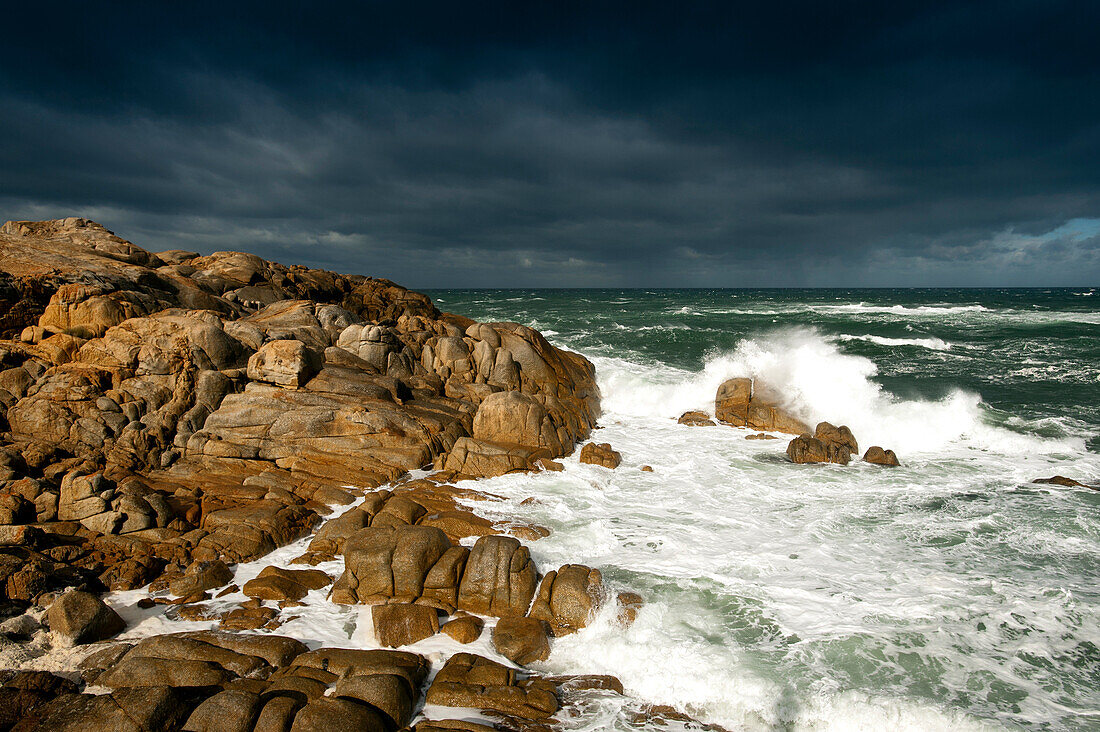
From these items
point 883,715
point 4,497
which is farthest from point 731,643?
point 4,497

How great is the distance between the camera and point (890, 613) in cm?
929

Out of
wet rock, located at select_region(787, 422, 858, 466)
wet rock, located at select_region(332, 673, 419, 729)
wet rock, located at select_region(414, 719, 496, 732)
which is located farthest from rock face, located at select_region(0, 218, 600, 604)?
wet rock, located at select_region(787, 422, 858, 466)

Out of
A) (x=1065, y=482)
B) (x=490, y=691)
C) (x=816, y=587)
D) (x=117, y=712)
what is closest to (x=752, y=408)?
(x=1065, y=482)

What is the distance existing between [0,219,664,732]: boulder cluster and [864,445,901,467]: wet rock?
8220 millimetres

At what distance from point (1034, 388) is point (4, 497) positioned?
35.9m

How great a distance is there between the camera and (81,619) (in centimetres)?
776

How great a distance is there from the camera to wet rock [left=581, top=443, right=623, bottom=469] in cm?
→ 1648

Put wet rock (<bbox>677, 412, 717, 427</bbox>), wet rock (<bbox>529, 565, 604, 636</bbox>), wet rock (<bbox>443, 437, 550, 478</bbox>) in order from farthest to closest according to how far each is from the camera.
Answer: wet rock (<bbox>677, 412, 717, 427</bbox>)
wet rock (<bbox>443, 437, 550, 478</bbox>)
wet rock (<bbox>529, 565, 604, 636</bbox>)

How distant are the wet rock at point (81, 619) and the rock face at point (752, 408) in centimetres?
1913

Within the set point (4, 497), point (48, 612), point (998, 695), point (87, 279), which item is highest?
point (87, 279)

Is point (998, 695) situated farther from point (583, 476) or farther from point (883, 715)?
point (583, 476)

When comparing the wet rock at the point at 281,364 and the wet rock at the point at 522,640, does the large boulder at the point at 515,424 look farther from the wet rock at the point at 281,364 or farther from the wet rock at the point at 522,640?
the wet rock at the point at 522,640

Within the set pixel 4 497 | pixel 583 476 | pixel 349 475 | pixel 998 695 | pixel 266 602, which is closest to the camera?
pixel 998 695

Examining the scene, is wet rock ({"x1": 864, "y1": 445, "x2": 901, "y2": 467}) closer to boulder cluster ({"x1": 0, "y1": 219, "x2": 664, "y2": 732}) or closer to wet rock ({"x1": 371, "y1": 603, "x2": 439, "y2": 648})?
boulder cluster ({"x1": 0, "y1": 219, "x2": 664, "y2": 732})
